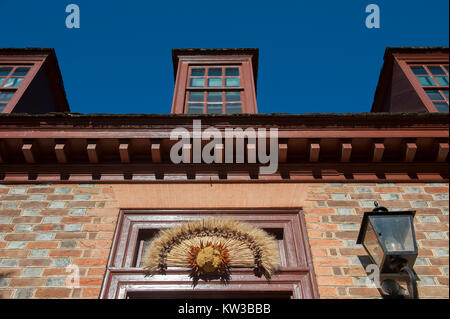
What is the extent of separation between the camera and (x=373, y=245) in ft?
11.3

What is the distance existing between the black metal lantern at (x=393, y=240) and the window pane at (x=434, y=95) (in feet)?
13.6

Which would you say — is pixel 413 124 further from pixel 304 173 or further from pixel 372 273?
pixel 372 273

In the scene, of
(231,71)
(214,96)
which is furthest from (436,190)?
(231,71)

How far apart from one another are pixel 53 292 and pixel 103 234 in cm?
77

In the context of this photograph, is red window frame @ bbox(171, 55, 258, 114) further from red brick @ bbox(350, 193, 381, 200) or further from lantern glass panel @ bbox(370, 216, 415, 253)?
lantern glass panel @ bbox(370, 216, 415, 253)

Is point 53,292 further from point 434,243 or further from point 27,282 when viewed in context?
point 434,243

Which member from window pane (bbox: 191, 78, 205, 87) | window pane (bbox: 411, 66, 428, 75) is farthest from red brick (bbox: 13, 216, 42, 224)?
window pane (bbox: 411, 66, 428, 75)

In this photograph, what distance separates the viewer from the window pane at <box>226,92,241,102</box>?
6535mm


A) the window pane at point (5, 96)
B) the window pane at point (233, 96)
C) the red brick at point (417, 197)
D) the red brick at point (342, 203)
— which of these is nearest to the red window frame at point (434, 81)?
the red brick at point (417, 197)

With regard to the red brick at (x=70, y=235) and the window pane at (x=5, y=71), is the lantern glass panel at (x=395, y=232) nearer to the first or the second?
the red brick at (x=70, y=235)

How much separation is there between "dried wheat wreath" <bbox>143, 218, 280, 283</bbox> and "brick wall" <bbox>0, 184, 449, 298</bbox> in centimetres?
51

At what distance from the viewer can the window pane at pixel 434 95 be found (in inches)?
256

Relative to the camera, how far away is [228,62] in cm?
744
